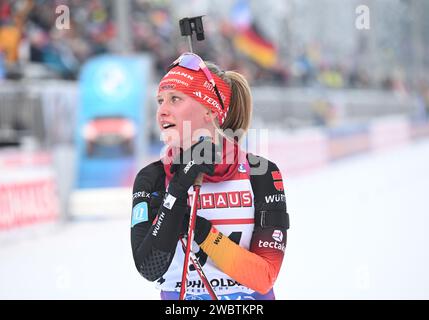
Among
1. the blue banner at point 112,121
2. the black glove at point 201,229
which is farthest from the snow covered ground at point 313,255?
the black glove at point 201,229

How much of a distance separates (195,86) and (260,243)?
1.69 feet

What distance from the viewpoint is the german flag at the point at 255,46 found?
18.7 m

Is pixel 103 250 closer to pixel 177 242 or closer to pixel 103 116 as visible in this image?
pixel 103 116

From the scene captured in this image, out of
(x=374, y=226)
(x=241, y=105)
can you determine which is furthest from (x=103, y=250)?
(x=241, y=105)

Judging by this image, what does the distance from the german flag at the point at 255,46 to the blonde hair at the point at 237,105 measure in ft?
53.6

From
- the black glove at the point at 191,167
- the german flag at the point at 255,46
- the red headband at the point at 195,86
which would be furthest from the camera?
the german flag at the point at 255,46

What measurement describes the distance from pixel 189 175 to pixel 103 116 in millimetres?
8596

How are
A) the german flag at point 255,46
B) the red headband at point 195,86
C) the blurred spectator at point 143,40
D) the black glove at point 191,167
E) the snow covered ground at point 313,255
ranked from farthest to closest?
the german flag at point 255,46, the blurred spectator at point 143,40, the snow covered ground at point 313,255, the red headband at point 195,86, the black glove at point 191,167

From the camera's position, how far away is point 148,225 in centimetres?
229

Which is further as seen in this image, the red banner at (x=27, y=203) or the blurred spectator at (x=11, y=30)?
the blurred spectator at (x=11, y=30)

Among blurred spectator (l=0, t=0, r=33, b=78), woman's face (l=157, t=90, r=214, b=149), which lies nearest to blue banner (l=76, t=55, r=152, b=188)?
blurred spectator (l=0, t=0, r=33, b=78)

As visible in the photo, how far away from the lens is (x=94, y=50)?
1406 cm

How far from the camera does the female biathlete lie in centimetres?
218

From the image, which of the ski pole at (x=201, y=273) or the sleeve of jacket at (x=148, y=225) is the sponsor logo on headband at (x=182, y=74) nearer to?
the sleeve of jacket at (x=148, y=225)
